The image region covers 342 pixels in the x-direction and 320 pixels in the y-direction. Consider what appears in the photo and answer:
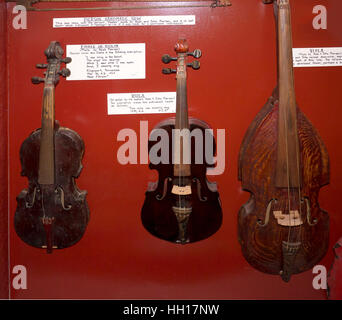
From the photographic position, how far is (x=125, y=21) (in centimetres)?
172

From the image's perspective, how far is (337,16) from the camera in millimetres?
1718

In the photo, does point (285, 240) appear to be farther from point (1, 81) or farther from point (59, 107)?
point (1, 81)

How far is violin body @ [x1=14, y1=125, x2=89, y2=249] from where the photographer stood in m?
1.57

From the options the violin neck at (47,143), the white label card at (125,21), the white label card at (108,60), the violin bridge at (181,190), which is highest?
the white label card at (125,21)

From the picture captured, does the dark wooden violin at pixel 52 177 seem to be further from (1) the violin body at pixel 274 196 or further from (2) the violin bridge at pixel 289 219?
(2) the violin bridge at pixel 289 219

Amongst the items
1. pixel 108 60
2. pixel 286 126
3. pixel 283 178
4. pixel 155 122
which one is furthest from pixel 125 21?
pixel 283 178

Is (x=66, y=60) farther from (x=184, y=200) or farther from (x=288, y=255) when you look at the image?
(x=288, y=255)

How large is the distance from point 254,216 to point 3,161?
1418 millimetres

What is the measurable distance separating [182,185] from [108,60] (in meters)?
0.82

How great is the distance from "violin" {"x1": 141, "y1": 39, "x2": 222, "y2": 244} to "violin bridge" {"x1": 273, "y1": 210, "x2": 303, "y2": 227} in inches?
11.4

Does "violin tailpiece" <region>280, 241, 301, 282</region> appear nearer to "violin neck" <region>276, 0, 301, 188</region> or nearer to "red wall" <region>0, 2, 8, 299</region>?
"violin neck" <region>276, 0, 301, 188</region>

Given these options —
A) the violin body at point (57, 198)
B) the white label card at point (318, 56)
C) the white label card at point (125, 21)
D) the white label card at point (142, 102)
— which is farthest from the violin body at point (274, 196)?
the violin body at point (57, 198)

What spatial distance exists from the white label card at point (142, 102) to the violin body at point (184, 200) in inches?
6.0

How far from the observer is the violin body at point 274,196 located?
1488mm
